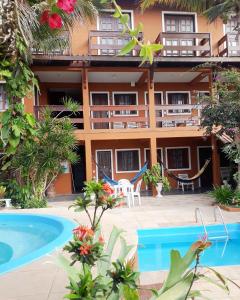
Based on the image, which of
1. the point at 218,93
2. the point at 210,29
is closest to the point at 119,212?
the point at 218,93

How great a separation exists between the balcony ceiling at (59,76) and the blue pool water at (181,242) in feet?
27.3

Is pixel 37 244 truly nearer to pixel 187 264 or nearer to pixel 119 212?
pixel 119 212

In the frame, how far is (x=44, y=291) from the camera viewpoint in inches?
135

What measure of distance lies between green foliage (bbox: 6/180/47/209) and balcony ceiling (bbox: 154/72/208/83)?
7.16 m

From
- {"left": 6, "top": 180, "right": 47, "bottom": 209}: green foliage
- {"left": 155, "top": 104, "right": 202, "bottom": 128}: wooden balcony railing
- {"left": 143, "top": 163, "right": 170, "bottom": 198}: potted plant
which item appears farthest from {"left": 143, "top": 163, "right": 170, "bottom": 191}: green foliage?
{"left": 6, "top": 180, "right": 47, "bottom": 209}: green foliage

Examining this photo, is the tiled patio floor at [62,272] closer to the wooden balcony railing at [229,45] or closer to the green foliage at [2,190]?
the green foliage at [2,190]

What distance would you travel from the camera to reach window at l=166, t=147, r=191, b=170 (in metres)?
16.1

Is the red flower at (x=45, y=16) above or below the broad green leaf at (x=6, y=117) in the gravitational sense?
above

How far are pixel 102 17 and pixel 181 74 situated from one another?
434cm

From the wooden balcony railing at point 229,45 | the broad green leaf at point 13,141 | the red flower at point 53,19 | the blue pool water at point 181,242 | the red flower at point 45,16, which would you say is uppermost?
the wooden balcony railing at point 229,45

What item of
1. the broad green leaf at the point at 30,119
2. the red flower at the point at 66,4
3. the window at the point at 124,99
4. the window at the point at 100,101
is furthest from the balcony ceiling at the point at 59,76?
the red flower at the point at 66,4

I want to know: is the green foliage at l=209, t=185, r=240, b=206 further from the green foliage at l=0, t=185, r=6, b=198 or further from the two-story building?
the green foliage at l=0, t=185, r=6, b=198

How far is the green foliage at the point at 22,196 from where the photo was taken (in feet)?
35.9

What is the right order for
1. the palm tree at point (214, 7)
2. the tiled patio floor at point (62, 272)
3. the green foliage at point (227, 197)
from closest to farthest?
1. the tiled patio floor at point (62, 272)
2. the green foliage at point (227, 197)
3. the palm tree at point (214, 7)
